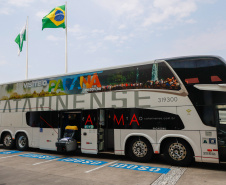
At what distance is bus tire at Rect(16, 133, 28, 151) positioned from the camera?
12.0 meters

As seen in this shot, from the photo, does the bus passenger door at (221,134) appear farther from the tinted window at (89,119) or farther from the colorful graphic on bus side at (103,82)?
the tinted window at (89,119)

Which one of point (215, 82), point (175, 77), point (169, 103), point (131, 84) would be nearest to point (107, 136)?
point (131, 84)

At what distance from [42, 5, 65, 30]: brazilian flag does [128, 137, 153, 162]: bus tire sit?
13.2m

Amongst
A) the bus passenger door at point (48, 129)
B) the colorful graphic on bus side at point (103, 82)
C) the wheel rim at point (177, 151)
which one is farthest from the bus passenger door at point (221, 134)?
the bus passenger door at point (48, 129)

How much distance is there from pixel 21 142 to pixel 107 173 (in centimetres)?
741

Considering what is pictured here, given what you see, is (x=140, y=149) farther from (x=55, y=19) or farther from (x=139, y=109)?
(x=55, y=19)

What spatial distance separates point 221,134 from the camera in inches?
308

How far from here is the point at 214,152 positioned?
7.22m

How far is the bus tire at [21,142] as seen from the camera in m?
12.0

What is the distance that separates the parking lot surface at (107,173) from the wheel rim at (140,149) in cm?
40

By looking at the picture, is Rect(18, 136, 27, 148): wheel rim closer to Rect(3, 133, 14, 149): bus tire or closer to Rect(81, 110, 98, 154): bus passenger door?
Rect(3, 133, 14, 149): bus tire

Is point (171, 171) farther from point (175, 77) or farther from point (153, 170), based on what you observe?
point (175, 77)

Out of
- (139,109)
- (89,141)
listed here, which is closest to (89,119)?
(89,141)

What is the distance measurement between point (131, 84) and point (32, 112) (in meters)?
6.24
